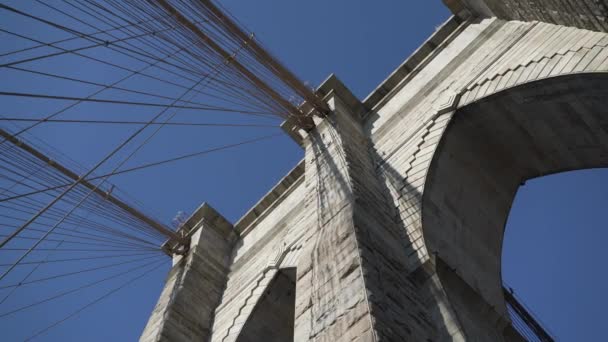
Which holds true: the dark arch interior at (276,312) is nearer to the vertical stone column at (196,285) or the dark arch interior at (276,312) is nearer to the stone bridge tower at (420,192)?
the stone bridge tower at (420,192)

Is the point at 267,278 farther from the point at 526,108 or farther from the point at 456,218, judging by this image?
the point at 526,108

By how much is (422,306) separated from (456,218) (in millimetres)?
2456

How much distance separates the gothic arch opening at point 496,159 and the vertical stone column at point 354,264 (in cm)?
77

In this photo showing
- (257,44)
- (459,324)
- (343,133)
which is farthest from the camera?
(257,44)

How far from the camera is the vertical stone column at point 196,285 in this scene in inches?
407

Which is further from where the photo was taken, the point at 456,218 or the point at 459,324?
the point at 456,218

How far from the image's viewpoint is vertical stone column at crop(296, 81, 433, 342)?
18.0ft

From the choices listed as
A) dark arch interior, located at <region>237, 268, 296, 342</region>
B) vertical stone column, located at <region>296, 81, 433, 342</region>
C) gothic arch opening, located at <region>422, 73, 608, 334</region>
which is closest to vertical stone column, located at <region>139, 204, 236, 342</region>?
dark arch interior, located at <region>237, 268, 296, 342</region>

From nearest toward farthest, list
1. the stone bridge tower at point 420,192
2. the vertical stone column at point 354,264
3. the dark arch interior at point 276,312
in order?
the vertical stone column at point 354,264 < the stone bridge tower at point 420,192 < the dark arch interior at point 276,312

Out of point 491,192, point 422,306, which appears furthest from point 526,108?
point 422,306

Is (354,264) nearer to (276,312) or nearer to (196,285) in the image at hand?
(276,312)

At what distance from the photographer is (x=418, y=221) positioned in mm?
7793

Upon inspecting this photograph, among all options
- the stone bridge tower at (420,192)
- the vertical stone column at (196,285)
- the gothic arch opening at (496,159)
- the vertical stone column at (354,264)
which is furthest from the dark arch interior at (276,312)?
the gothic arch opening at (496,159)

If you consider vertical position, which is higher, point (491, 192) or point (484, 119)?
point (484, 119)
